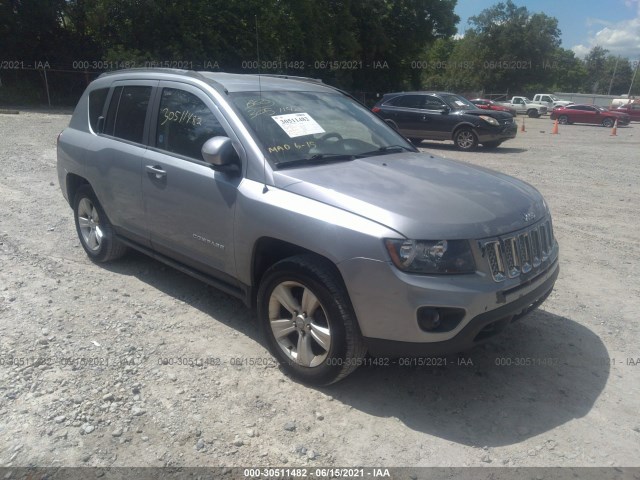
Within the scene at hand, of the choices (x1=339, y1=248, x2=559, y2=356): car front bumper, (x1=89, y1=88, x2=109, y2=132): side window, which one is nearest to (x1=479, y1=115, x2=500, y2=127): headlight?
(x1=89, y1=88, x2=109, y2=132): side window

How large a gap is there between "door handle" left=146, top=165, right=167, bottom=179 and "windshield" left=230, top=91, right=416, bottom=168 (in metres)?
0.80

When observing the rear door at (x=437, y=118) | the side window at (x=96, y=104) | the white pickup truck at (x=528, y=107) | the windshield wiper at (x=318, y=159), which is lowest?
the white pickup truck at (x=528, y=107)

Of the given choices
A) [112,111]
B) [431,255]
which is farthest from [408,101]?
[431,255]

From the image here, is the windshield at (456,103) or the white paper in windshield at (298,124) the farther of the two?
the windshield at (456,103)

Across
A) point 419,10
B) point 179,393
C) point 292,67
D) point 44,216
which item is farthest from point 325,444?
point 419,10

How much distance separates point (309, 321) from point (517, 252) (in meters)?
1.30

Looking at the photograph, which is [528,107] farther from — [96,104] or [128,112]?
[128,112]

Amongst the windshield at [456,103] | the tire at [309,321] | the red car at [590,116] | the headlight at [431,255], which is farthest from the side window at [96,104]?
the red car at [590,116]

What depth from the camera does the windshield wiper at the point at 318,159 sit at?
3452 millimetres

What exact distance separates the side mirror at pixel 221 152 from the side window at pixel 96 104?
2.12 m

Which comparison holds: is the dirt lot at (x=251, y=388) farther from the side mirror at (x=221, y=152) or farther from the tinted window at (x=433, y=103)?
the tinted window at (x=433, y=103)

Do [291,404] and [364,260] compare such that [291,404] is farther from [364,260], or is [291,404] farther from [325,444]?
[364,260]

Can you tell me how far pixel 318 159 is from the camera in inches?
142

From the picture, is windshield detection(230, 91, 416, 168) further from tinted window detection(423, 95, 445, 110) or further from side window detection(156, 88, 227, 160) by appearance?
tinted window detection(423, 95, 445, 110)
